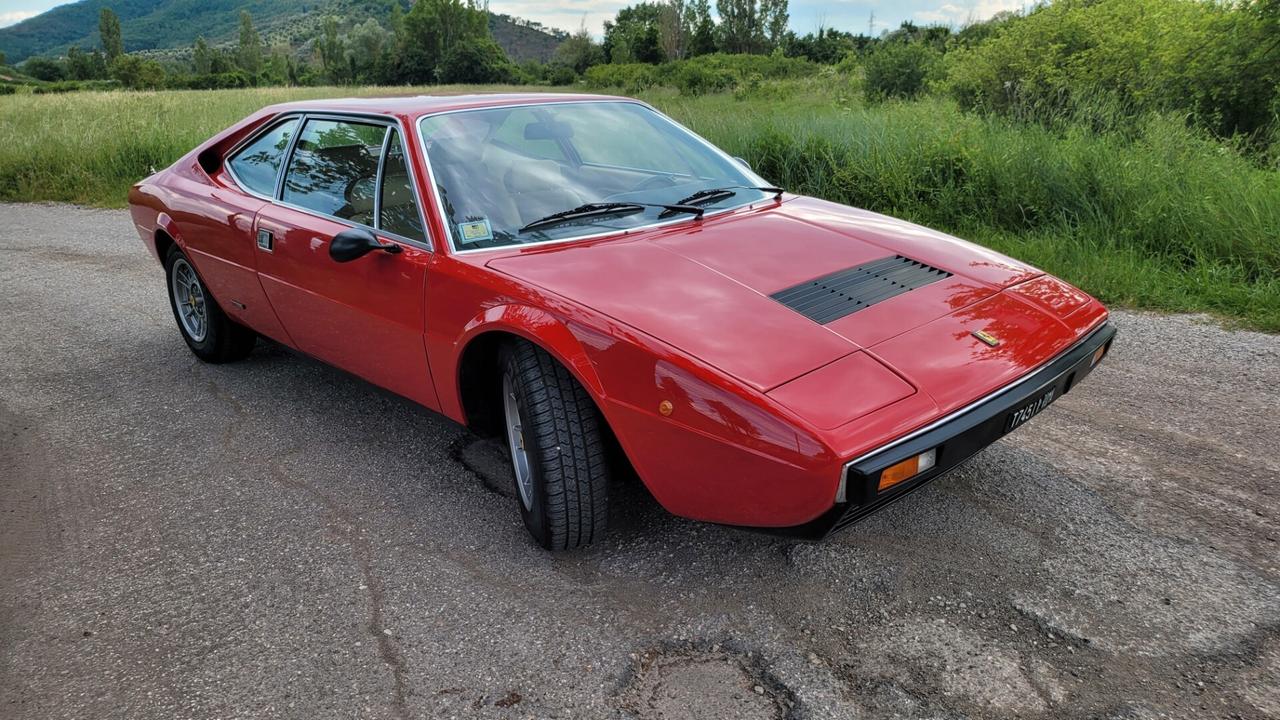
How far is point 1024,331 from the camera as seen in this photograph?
248 centimetres

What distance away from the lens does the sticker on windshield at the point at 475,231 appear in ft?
9.20

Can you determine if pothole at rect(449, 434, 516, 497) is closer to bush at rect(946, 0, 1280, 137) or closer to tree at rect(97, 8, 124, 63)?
bush at rect(946, 0, 1280, 137)

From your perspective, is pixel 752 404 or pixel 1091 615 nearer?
pixel 752 404

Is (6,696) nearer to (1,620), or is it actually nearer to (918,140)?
(1,620)

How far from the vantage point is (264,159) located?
3898 millimetres

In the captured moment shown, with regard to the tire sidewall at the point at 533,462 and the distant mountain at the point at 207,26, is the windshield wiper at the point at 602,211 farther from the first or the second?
the distant mountain at the point at 207,26

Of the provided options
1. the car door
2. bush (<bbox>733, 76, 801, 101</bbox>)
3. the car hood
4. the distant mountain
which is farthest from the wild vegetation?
the distant mountain

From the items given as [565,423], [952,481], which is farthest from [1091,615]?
[565,423]

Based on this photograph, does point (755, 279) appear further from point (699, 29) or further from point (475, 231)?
point (699, 29)

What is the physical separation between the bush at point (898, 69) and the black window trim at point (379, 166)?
1710cm

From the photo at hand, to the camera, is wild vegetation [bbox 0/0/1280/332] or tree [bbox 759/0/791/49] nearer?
wild vegetation [bbox 0/0/1280/332]

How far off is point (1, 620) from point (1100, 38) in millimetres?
11000

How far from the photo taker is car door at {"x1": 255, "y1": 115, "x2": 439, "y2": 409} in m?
2.95

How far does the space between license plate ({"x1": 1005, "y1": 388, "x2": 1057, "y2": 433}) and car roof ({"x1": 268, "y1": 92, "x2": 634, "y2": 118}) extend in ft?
7.26
